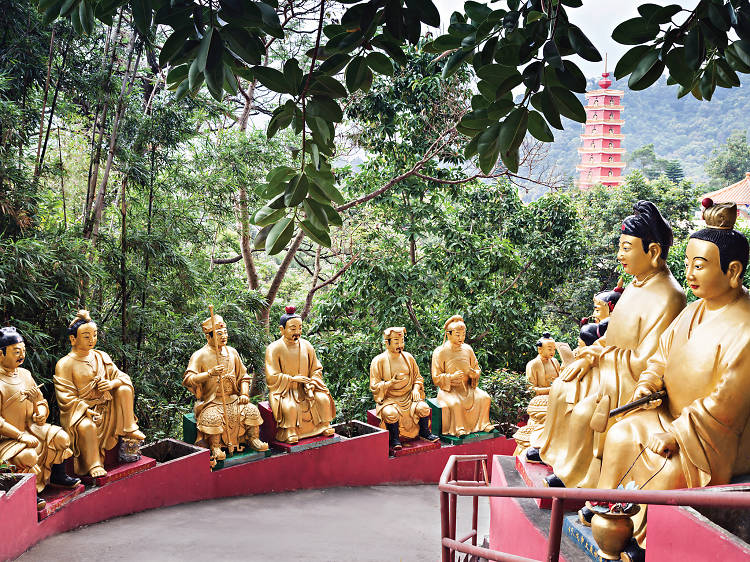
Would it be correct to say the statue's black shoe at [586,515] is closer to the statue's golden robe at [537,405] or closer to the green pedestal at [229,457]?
the statue's golden robe at [537,405]

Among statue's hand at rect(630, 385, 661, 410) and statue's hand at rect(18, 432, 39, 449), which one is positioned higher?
statue's hand at rect(630, 385, 661, 410)

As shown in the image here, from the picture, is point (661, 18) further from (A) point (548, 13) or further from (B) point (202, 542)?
(B) point (202, 542)

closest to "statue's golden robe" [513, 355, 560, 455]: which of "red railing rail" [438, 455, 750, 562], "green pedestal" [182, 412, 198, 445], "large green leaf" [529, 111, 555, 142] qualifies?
"red railing rail" [438, 455, 750, 562]

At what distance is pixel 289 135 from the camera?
9914 millimetres

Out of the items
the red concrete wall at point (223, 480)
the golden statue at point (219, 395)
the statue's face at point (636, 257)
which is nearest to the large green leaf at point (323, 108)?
the statue's face at point (636, 257)

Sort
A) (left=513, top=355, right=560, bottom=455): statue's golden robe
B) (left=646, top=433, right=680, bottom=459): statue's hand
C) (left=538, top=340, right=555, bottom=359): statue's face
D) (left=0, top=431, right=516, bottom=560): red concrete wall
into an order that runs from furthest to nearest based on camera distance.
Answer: (left=538, top=340, right=555, bottom=359): statue's face → (left=513, top=355, right=560, bottom=455): statue's golden robe → (left=0, top=431, right=516, bottom=560): red concrete wall → (left=646, top=433, right=680, bottom=459): statue's hand

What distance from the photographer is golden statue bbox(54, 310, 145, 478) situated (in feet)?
17.1

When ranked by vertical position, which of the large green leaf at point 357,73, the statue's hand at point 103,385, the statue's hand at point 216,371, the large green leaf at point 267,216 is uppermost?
the large green leaf at point 357,73

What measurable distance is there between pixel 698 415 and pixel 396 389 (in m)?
4.20

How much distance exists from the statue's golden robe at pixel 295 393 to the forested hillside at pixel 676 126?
132 feet

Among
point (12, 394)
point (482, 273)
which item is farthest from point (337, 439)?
point (482, 273)

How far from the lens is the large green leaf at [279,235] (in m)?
1.44

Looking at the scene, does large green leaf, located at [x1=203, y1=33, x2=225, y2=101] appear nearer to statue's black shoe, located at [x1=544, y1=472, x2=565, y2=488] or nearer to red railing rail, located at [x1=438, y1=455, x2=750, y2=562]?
red railing rail, located at [x1=438, y1=455, x2=750, y2=562]

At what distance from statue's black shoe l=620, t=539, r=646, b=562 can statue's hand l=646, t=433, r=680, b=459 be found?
406 mm
